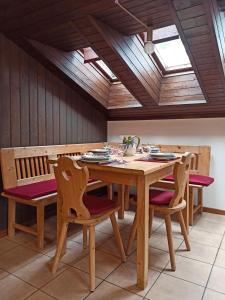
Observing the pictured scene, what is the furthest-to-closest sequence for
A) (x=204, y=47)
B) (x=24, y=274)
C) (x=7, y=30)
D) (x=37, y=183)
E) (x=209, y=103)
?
(x=209, y=103) < (x=37, y=183) < (x=7, y=30) < (x=204, y=47) < (x=24, y=274)

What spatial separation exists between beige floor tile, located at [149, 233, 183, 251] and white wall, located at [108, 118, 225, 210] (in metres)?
1.05

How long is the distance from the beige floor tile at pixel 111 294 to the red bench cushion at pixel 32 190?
0.97 metres

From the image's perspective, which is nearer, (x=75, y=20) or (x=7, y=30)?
(x=75, y=20)

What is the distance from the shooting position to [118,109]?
11.7 feet

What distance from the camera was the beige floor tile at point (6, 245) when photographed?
2225 millimetres

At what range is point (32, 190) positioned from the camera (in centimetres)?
232

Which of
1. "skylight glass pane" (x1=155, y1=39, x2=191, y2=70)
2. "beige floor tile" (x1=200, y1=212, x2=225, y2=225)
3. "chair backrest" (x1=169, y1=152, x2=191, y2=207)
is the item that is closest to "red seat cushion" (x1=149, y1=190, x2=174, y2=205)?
"chair backrest" (x1=169, y1=152, x2=191, y2=207)

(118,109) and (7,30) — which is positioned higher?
(7,30)

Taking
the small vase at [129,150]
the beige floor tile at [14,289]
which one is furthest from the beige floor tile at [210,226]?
the beige floor tile at [14,289]

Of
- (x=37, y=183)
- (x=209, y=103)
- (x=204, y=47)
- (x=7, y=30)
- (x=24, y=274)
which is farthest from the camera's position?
(x=209, y=103)

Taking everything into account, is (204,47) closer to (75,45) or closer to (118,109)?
(75,45)

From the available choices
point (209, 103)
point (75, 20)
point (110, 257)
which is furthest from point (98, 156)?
point (209, 103)

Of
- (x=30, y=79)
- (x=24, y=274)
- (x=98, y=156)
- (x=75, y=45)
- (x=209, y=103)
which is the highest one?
(x=75, y=45)

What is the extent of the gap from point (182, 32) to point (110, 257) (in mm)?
2004
